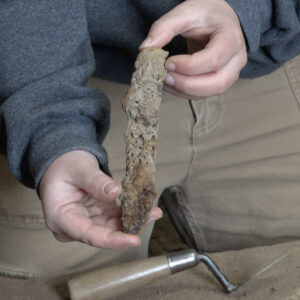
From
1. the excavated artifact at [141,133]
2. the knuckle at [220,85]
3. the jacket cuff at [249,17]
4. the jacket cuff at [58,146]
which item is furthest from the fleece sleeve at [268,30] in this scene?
the jacket cuff at [58,146]

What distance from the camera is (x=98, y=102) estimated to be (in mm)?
846

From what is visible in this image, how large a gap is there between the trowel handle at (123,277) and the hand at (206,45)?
323 millimetres

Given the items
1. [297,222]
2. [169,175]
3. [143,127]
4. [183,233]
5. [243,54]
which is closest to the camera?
[143,127]

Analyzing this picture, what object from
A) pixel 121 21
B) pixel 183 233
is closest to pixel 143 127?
pixel 121 21

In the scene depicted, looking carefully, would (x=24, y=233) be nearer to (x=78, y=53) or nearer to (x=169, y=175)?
(x=169, y=175)

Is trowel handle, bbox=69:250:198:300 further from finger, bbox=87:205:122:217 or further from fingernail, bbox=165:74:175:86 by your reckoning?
fingernail, bbox=165:74:175:86

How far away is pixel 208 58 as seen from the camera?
2.48ft

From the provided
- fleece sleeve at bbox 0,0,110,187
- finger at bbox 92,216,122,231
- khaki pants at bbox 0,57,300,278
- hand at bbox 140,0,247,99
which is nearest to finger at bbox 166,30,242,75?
hand at bbox 140,0,247,99

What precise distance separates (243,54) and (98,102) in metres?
0.28

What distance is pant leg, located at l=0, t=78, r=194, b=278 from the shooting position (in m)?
1.18

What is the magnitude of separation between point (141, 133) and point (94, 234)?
18cm

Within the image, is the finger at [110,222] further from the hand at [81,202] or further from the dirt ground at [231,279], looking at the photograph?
the dirt ground at [231,279]

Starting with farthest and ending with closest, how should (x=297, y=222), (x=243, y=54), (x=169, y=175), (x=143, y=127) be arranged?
1. (x=169, y=175)
2. (x=297, y=222)
3. (x=243, y=54)
4. (x=143, y=127)

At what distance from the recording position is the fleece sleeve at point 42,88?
2.56 feet
